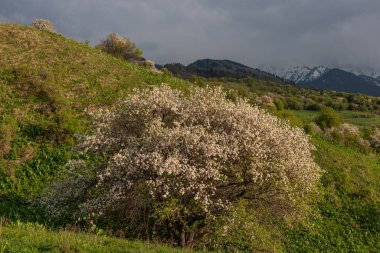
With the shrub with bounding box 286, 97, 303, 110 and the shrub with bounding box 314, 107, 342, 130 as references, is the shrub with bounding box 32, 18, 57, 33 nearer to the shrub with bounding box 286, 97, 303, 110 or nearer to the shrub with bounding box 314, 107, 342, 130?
the shrub with bounding box 314, 107, 342, 130

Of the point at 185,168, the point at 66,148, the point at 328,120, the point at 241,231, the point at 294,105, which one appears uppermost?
the point at 294,105

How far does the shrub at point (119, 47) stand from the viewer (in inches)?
3327

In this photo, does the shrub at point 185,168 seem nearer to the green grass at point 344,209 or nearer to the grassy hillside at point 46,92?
the green grass at point 344,209

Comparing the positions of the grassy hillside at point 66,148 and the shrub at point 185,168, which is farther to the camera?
the grassy hillside at point 66,148

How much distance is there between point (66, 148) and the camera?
37.7m

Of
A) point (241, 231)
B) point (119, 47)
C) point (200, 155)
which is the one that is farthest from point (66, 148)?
point (119, 47)

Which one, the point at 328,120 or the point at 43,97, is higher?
the point at 43,97

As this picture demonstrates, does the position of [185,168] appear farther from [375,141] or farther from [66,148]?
[375,141]

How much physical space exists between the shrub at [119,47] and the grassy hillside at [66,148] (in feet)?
70.2

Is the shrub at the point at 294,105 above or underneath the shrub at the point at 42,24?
underneath

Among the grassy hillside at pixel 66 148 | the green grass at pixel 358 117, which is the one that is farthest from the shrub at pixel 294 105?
the grassy hillside at pixel 66 148

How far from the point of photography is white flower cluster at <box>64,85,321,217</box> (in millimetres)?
19359

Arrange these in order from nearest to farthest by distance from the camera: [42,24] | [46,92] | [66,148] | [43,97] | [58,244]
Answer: [58,244] → [66,148] → [43,97] → [46,92] → [42,24]

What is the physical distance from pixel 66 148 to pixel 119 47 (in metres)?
50.8
